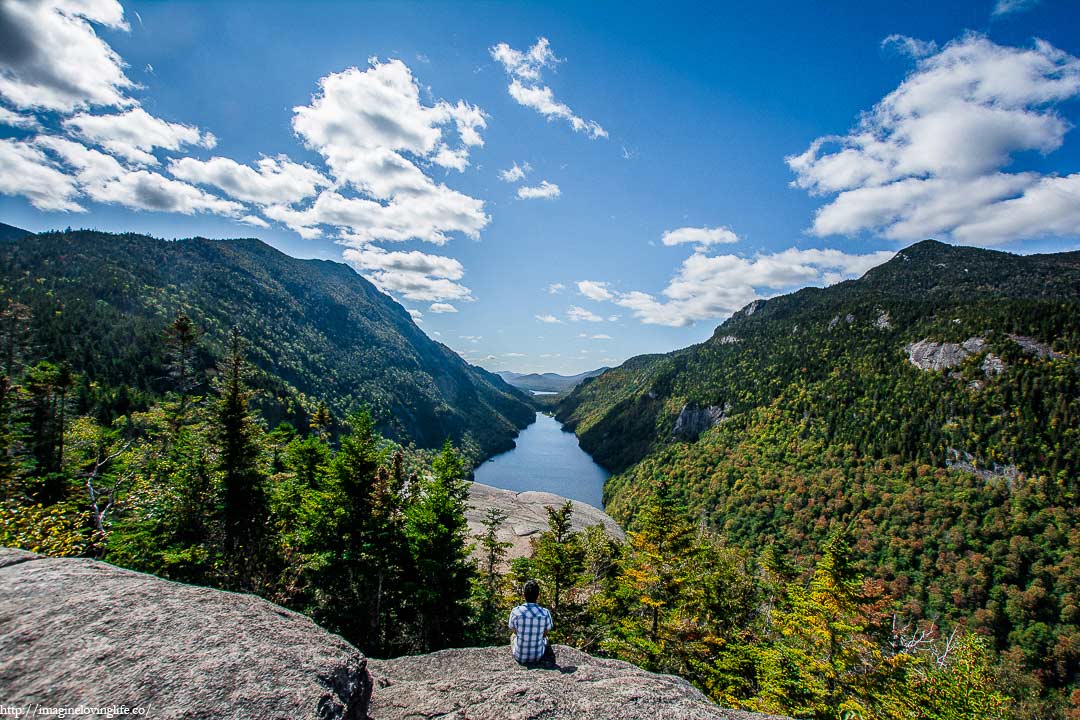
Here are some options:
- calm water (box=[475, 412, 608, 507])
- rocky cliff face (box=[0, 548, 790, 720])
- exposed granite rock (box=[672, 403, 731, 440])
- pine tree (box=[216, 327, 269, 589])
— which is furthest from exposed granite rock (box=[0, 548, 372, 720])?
exposed granite rock (box=[672, 403, 731, 440])

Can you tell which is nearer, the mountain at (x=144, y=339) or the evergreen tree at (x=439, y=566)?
the evergreen tree at (x=439, y=566)

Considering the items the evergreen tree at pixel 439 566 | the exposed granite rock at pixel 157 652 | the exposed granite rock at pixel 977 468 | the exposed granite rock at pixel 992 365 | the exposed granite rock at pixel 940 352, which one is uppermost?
the exposed granite rock at pixel 940 352

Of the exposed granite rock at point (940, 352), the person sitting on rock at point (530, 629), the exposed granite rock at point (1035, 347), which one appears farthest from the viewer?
the exposed granite rock at point (940, 352)

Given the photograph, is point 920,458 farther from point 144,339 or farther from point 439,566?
point 144,339

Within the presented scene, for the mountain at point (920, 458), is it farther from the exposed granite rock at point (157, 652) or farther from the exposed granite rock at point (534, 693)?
the exposed granite rock at point (157, 652)

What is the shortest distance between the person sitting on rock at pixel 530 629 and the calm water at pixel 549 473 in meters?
111

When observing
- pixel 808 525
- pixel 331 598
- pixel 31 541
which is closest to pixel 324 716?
pixel 31 541

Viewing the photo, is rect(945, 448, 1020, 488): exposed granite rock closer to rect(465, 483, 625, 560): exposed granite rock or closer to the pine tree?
rect(465, 483, 625, 560): exposed granite rock

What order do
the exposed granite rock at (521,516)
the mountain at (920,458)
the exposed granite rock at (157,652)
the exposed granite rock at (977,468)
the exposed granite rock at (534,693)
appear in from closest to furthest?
the exposed granite rock at (157,652) → the exposed granite rock at (534,693) → the exposed granite rock at (521,516) → the mountain at (920,458) → the exposed granite rock at (977,468)

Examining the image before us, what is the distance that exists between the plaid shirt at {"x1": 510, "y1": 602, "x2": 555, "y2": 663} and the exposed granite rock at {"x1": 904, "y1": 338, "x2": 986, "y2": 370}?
12650 cm

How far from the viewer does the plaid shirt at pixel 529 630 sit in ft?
25.1

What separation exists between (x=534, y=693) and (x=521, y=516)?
51.7 metres

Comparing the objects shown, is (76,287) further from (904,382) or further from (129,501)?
(904,382)

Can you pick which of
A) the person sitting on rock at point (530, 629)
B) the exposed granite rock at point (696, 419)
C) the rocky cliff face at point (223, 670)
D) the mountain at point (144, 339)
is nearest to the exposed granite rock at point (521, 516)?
the person sitting on rock at point (530, 629)
